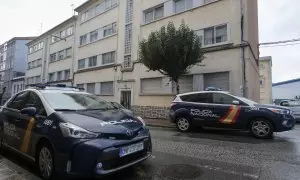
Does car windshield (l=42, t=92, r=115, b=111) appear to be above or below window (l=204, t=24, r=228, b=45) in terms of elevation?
Answer: below

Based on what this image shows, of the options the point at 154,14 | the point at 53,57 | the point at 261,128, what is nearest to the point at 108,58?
the point at 154,14

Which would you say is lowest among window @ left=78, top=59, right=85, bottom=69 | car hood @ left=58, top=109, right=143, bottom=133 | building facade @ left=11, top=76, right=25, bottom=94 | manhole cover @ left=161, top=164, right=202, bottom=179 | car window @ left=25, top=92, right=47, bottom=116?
manhole cover @ left=161, top=164, right=202, bottom=179

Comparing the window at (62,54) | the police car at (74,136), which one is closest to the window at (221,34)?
the police car at (74,136)

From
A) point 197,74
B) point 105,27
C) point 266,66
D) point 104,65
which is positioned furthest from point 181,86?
point 266,66

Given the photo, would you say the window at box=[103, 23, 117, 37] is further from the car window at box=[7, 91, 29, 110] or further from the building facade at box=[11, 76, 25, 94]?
the building facade at box=[11, 76, 25, 94]

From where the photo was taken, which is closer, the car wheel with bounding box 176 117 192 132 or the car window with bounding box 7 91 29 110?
the car window with bounding box 7 91 29 110

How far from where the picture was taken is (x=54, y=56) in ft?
107

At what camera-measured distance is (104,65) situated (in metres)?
22.5

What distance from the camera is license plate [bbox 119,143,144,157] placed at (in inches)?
143

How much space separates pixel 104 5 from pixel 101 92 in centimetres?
894

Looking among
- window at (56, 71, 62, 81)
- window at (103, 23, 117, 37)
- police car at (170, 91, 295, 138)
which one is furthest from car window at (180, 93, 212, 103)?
window at (56, 71, 62, 81)

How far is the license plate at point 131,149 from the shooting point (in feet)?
11.9

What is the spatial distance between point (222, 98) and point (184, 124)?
1.91m

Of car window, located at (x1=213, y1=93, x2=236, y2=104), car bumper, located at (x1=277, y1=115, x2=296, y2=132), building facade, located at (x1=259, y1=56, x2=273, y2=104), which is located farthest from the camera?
building facade, located at (x1=259, y1=56, x2=273, y2=104)
